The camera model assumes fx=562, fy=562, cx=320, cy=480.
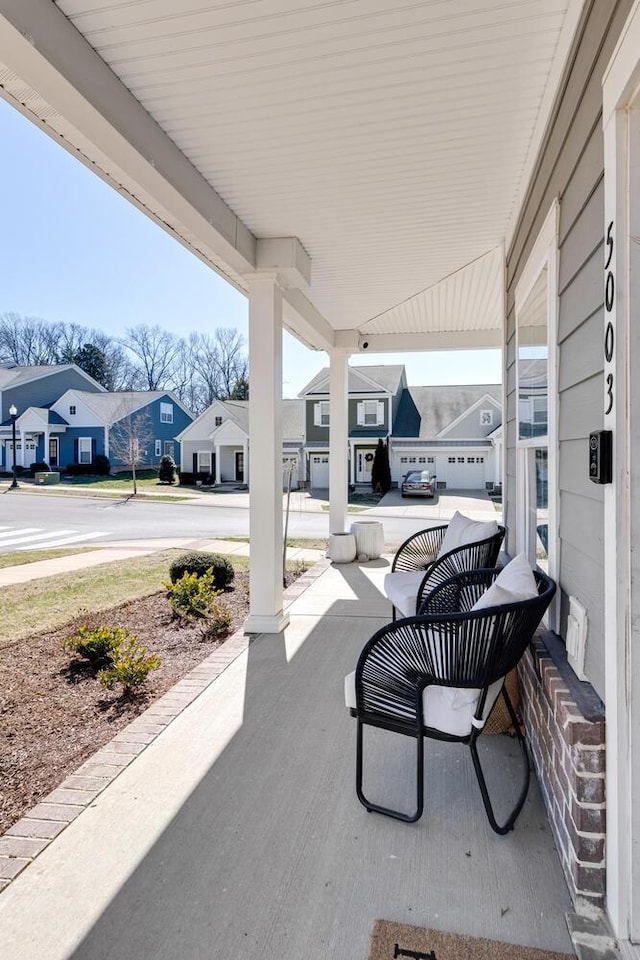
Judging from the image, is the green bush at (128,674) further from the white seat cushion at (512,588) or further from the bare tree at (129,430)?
the bare tree at (129,430)

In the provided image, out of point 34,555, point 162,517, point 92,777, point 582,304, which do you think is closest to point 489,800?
point 92,777

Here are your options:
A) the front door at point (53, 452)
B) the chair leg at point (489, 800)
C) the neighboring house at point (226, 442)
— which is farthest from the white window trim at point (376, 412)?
the chair leg at point (489, 800)

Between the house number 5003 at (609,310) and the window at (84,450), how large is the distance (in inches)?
1144

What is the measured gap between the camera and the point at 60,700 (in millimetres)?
3211

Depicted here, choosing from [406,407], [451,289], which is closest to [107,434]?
[406,407]

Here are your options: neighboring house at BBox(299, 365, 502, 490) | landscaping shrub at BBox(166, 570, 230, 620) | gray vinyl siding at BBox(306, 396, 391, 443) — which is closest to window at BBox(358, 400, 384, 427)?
neighboring house at BBox(299, 365, 502, 490)

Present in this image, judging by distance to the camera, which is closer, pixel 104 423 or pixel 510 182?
pixel 510 182

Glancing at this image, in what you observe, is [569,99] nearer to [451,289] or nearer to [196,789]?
[196,789]

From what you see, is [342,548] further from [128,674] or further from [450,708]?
[450,708]

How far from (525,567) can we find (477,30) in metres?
2.01

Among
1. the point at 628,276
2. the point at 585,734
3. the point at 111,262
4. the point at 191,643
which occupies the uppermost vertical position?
the point at 111,262

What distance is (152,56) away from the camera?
211cm

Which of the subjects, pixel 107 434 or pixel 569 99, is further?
pixel 107 434

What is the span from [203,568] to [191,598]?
94cm
